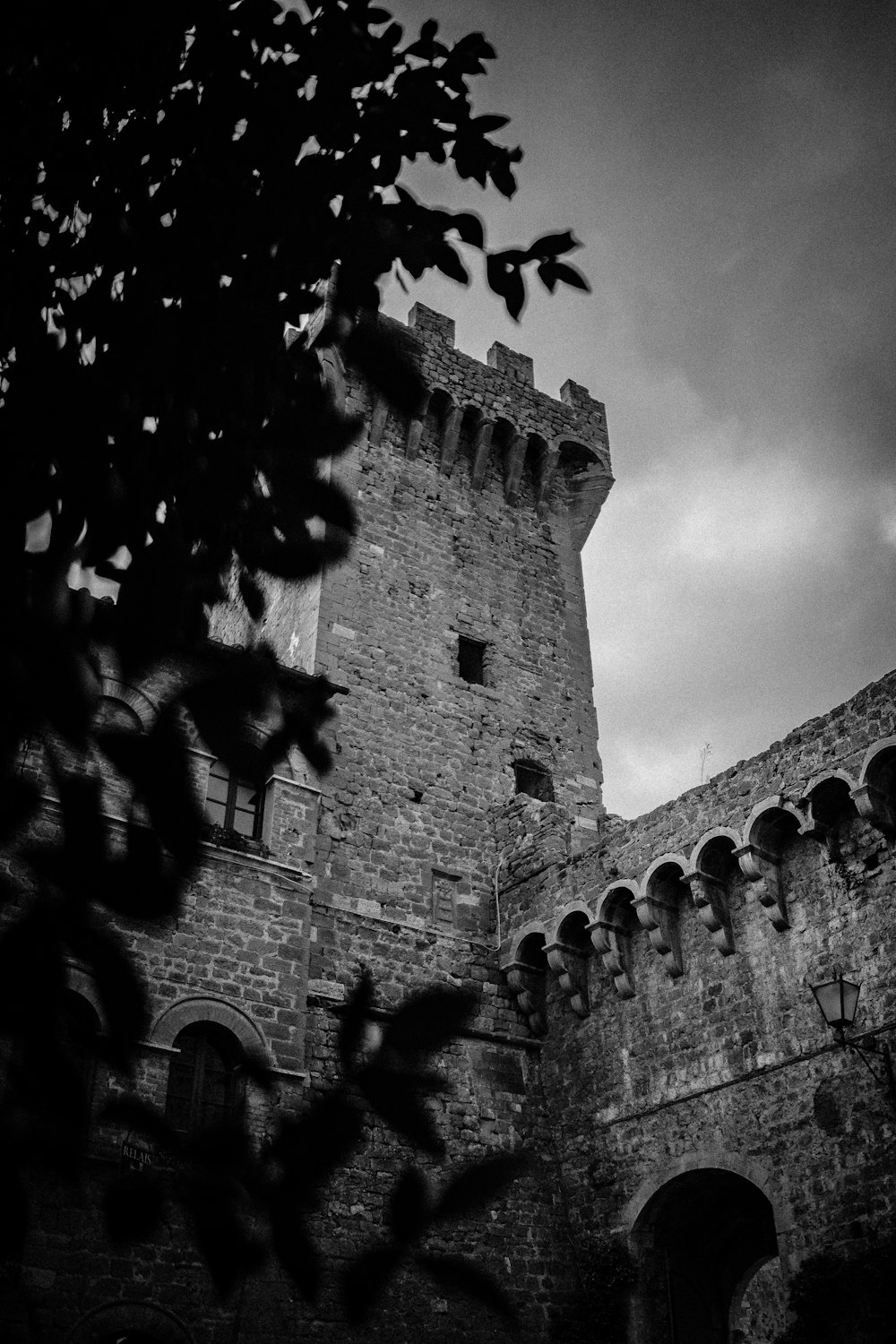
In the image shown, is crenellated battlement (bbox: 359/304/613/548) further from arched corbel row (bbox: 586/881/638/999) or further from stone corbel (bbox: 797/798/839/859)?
stone corbel (bbox: 797/798/839/859)

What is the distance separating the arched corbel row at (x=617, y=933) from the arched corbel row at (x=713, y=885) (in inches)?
28.9

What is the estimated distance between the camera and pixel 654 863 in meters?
11.0

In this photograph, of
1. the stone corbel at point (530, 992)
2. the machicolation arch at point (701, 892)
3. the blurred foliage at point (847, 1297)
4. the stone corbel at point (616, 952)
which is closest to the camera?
the blurred foliage at point (847, 1297)

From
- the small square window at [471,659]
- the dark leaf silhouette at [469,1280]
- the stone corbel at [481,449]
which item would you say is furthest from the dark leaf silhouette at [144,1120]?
the stone corbel at [481,449]

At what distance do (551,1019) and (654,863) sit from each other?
241 centimetres

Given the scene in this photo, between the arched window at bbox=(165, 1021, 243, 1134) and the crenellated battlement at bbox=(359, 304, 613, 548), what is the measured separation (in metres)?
8.38

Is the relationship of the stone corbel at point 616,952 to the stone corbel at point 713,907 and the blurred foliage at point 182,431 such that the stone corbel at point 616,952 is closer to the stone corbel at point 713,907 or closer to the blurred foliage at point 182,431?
the stone corbel at point 713,907

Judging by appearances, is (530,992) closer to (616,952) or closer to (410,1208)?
(616,952)

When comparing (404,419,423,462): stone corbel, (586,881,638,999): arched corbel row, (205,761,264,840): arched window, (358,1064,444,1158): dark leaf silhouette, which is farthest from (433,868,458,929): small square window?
(358,1064,444,1158): dark leaf silhouette

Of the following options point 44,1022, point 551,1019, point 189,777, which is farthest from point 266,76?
point 551,1019

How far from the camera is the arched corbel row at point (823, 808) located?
381 inches

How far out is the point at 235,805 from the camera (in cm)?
1152

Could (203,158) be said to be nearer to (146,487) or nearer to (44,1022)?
(146,487)

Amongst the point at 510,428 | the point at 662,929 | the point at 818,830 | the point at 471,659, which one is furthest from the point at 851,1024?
the point at 510,428
